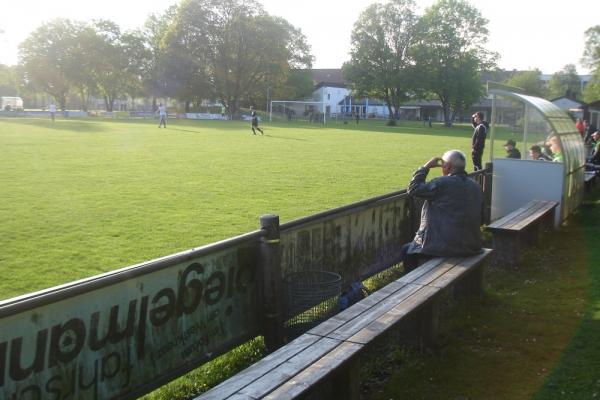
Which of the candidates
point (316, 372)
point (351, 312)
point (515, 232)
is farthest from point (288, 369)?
point (515, 232)

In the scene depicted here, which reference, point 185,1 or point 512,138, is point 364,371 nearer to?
point 512,138

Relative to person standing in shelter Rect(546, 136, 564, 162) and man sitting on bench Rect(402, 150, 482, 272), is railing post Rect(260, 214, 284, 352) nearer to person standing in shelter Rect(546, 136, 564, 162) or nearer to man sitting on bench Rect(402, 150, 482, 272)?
man sitting on bench Rect(402, 150, 482, 272)

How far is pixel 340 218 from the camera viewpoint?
20.0 feet

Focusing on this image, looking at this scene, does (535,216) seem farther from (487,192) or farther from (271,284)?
(271,284)

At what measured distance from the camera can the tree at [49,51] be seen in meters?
76.8

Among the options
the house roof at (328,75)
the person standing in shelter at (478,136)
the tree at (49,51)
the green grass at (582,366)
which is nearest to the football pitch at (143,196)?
the person standing in shelter at (478,136)

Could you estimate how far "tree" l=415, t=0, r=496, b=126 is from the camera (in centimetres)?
7219

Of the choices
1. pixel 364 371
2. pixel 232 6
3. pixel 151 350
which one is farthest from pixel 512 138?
pixel 232 6

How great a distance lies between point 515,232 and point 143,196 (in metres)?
7.68

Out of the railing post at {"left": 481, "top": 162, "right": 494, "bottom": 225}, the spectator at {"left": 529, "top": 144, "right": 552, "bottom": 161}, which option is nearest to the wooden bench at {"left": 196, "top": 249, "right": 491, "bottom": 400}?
the railing post at {"left": 481, "top": 162, "right": 494, "bottom": 225}

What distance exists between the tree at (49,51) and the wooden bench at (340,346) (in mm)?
80326

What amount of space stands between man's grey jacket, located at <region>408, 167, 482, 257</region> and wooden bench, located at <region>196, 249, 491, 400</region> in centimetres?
45

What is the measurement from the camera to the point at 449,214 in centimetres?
587

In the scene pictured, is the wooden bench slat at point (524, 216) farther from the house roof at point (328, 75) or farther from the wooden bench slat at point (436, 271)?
the house roof at point (328, 75)
